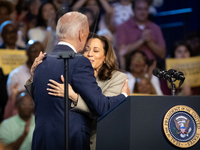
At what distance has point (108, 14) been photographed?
4.17 meters

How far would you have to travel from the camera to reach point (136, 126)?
4.95 ft

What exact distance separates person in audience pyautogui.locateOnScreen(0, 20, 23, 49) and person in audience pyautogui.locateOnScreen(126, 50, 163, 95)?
154 cm

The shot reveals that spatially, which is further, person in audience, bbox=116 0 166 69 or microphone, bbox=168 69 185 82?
person in audience, bbox=116 0 166 69

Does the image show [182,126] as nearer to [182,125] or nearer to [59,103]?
[182,125]

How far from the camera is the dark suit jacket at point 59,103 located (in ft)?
5.48

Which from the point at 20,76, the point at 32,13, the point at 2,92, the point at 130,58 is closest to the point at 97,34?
the point at 130,58

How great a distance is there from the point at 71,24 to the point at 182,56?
9.49ft

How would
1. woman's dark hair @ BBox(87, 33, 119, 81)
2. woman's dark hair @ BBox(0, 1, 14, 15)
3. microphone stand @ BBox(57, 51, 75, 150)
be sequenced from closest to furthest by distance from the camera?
microphone stand @ BBox(57, 51, 75, 150) < woman's dark hair @ BBox(87, 33, 119, 81) < woman's dark hair @ BBox(0, 1, 14, 15)

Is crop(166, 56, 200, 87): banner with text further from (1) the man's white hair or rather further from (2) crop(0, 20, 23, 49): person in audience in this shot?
(1) the man's white hair

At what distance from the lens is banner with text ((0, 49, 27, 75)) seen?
356cm

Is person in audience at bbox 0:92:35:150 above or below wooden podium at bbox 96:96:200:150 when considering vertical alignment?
below

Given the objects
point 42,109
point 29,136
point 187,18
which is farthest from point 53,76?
point 187,18

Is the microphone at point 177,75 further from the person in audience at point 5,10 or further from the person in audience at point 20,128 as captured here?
the person in audience at point 5,10

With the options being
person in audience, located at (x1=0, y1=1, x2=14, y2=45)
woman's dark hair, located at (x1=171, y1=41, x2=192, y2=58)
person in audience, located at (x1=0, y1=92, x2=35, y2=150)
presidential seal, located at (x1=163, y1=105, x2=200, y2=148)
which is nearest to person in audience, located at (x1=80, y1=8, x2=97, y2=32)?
presidential seal, located at (x1=163, y1=105, x2=200, y2=148)
